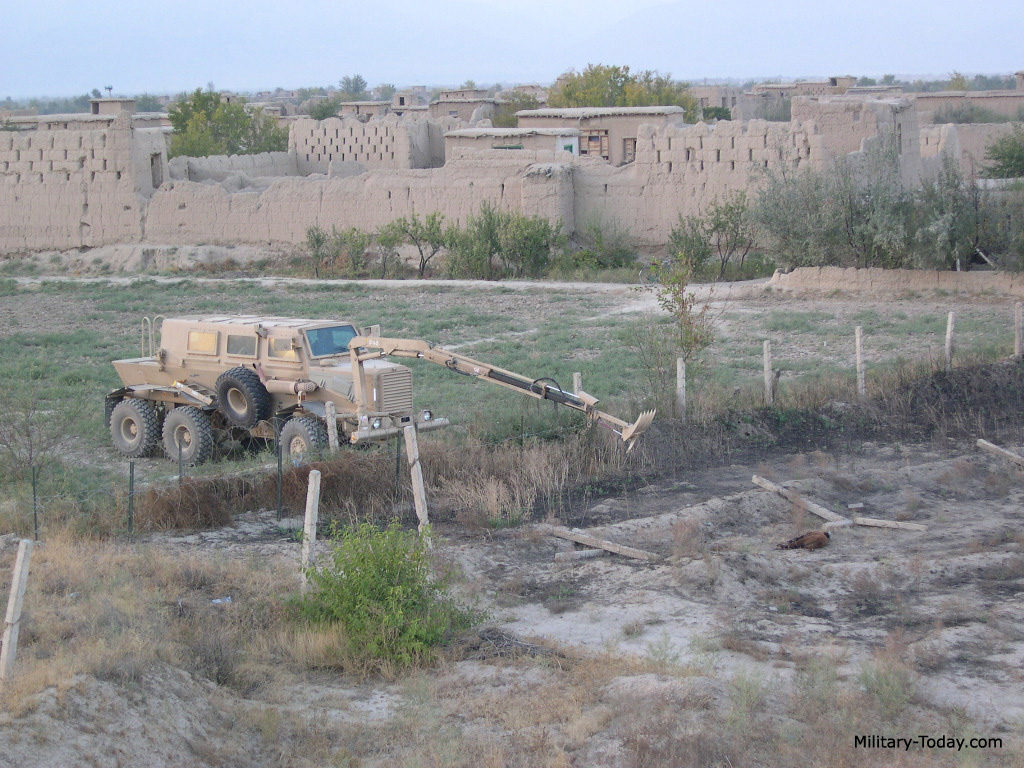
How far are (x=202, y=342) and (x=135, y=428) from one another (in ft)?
4.40

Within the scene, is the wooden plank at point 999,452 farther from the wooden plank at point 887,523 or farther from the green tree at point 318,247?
the green tree at point 318,247

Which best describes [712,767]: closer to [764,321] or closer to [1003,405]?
[1003,405]

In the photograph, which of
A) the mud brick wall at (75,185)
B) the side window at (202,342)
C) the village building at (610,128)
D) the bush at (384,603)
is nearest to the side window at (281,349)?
the side window at (202,342)

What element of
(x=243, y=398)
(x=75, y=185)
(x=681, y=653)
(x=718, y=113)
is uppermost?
(x=718, y=113)

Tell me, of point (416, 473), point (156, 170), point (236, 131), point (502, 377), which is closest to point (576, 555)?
point (416, 473)

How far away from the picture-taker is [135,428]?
47.3ft

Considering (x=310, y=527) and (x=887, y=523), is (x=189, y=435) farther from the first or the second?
(x=887, y=523)

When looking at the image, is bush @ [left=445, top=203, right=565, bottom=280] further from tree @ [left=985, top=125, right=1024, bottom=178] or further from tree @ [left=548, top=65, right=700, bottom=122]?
tree @ [left=548, top=65, right=700, bottom=122]

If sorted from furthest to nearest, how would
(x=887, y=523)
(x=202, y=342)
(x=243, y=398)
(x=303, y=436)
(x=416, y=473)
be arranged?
(x=202, y=342) → (x=243, y=398) → (x=303, y=436) → (x=887, y=523) → (x=416, y=473)

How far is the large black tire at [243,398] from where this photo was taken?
44.0ft

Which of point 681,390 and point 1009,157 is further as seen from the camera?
point 1009,157

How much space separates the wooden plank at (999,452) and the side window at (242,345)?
8213 millimetres

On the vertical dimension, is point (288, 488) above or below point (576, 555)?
above

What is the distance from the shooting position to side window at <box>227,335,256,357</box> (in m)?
13.9
